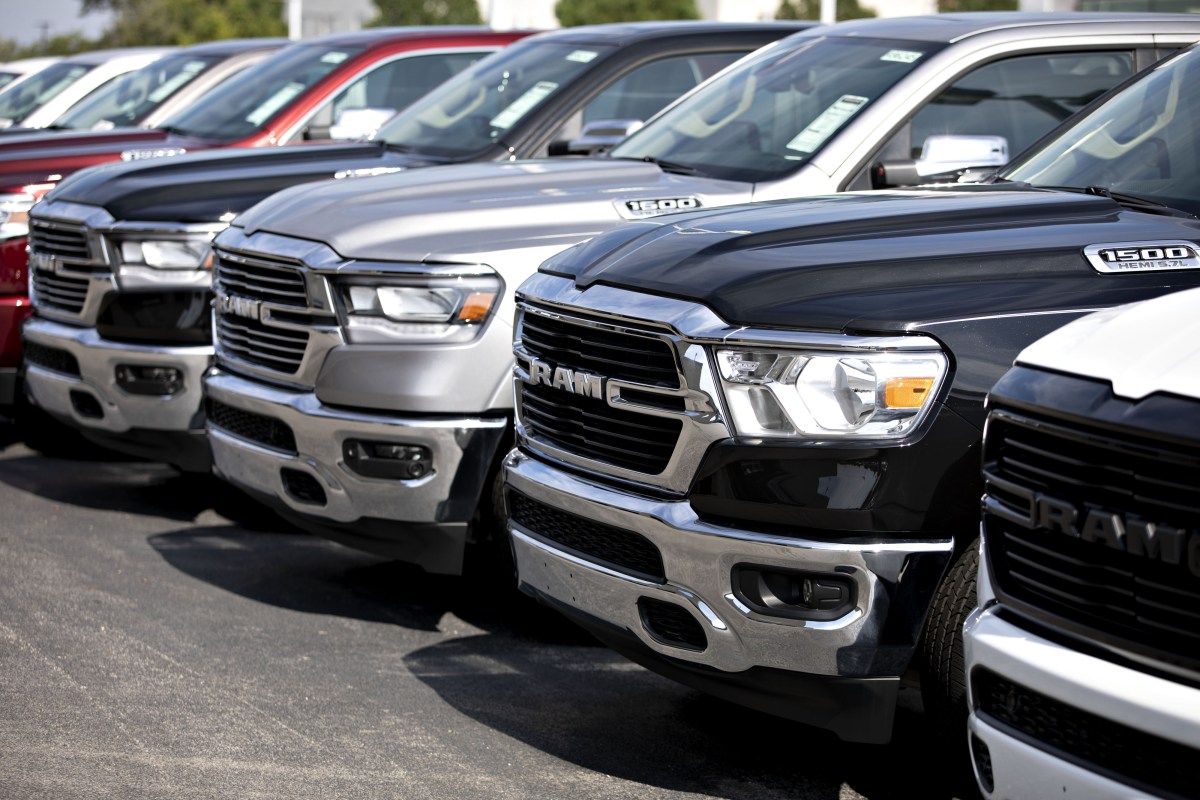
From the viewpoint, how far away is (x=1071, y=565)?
9.47ft

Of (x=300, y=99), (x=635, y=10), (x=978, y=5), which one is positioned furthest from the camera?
(x=978, y=5)

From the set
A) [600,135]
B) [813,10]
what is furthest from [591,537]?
[813,10]

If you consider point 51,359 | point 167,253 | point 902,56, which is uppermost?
point 902,56

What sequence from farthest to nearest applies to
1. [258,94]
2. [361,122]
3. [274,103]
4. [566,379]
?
[258,94], [274,103], [361,122], [566,379]

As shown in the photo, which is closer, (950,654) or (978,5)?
(950,654)

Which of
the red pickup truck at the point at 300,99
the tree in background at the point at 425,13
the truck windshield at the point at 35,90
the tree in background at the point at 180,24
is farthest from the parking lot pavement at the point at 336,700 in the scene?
the tree in background at the point at 425,13

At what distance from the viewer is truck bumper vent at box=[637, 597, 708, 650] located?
12.9 ft

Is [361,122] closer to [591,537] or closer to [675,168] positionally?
[675,168]

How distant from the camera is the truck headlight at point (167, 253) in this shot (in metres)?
7.03

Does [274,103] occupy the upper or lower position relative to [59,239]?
upper

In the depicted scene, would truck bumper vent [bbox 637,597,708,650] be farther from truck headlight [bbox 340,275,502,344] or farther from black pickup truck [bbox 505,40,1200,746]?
truck headlight [bbox 340,275,502,344]

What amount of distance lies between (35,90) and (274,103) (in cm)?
667

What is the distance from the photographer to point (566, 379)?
14.0ft

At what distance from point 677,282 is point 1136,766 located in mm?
1748
